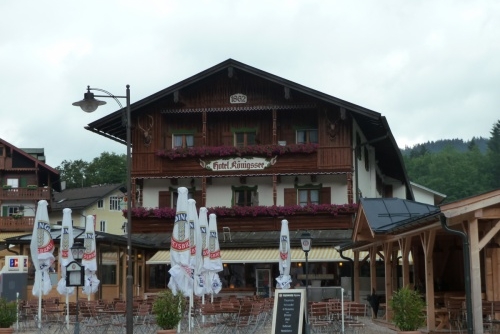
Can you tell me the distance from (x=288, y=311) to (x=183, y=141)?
75.5 feet

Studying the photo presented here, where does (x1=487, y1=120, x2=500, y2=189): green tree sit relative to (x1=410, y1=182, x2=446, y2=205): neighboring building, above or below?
above

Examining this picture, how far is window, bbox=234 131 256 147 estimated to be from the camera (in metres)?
38.9

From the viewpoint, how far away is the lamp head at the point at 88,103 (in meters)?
18.0

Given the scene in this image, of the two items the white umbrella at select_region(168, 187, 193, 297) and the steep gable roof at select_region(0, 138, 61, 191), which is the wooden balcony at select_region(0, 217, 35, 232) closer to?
→ the steep gable roof at select_region(0, 138, 61, 191)

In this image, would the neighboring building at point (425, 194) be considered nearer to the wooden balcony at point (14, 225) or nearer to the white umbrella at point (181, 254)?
the wooden balcony at point (14, 225)

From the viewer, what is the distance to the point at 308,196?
38250 millimetres

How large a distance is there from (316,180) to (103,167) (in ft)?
190

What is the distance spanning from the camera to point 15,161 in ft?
189

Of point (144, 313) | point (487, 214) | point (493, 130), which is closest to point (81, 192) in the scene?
point (144, 313)

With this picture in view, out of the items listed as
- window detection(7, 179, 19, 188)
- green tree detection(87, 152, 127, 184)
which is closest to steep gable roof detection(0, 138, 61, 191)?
window detection(7, 179, 19, 188)

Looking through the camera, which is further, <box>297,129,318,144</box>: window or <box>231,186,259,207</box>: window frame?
<box>231,186,259,207</box>: window frame

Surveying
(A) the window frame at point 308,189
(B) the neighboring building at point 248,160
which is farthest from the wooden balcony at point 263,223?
(A) the window frame at point 308,189

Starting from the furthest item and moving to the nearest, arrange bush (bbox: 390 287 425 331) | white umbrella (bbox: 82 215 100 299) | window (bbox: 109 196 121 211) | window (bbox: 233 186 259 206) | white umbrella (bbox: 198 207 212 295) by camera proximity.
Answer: window (bbox: 109 196 121 211), window (bbox: 233 186 259 206), white umbrella (bbox: 82 215 100 299), white umbrella (bbox: 198 207 212 295), bush (bbox: 390 287 425 331)

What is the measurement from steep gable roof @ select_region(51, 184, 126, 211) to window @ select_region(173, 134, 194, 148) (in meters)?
23.2
